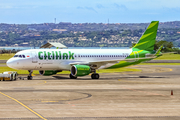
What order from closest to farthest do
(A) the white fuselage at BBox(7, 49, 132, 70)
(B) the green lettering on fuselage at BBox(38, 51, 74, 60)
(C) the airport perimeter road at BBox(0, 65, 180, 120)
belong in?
(C) the airport perimeter road at BBox(0, 65, 180, 120), (A) the white fuselage at BBox(7, 49, 132, 70), (B) the green lettering on fuselage at BBox(38, 51, 74, 60)

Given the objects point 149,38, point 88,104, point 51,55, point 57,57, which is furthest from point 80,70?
point 88,104

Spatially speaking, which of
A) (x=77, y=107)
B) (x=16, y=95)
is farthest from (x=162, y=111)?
(x=16, y=95)

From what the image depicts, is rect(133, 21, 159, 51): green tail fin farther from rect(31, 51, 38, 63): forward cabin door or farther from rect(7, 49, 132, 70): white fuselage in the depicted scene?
rect(31, 51, 38, 63): forward cabin door


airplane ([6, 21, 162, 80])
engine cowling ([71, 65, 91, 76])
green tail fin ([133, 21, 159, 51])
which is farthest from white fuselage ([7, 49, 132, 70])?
green tail fin ([133, 21, 159, 51])

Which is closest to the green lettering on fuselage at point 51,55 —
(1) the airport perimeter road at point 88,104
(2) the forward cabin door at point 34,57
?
(2) the forward cabin door at point 34,57

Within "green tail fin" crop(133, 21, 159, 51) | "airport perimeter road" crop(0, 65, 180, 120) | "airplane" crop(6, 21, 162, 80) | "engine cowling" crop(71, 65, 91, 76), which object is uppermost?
"green tail fin" crop(133, 21, 159, 51)

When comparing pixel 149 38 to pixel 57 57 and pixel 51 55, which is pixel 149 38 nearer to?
pixel 57 57

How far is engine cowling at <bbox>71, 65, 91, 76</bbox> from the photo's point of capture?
46844mm

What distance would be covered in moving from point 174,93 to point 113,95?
658cm

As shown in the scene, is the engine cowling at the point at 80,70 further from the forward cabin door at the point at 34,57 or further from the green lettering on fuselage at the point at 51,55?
the forward cabin door at the point at 34,57

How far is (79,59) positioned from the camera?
50656mm

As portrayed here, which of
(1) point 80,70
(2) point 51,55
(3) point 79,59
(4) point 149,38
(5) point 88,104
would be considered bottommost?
(5) point 88,104

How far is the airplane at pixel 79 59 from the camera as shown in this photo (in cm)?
4700

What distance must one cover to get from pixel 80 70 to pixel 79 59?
406 cm
